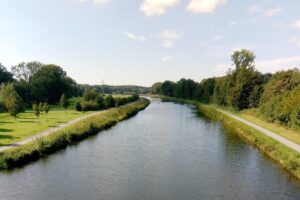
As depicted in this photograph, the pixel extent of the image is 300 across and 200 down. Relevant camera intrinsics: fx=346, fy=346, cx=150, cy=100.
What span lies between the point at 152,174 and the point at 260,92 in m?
54.9

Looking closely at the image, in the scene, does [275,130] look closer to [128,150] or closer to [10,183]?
[128,150]

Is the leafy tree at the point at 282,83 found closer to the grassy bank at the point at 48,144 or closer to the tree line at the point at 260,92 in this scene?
the tree line at the point at 260,92

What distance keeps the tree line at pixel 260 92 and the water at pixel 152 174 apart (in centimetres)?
957

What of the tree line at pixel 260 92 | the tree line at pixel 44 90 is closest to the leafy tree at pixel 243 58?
the tree line at pixel 260 92

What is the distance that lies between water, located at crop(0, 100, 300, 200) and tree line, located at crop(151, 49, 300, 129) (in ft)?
31.4

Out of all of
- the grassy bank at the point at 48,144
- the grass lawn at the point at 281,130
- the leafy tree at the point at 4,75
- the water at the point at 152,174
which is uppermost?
the leafy tree at the point at 4,75

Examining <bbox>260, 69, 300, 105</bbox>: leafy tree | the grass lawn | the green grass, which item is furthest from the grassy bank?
<bbox>260, 69, 300, 105</bbox>: leafy tree

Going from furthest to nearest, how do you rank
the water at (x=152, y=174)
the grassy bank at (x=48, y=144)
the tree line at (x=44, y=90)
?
1. the tree line at (x=44, y=90)
2. the grassy bank at (x=48, y=144)
3. the water at (x=152, y=174)

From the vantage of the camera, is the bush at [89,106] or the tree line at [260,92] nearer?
the tree line at [260,92]

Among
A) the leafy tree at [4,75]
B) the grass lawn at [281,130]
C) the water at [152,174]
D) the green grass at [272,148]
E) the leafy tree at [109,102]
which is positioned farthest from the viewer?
the leafy tree at [4,75]

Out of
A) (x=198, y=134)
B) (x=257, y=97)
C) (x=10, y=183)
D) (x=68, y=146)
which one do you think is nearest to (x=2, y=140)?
(x=68, y=146)

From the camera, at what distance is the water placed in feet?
87.8

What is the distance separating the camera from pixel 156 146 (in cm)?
4538

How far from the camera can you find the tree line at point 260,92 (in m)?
51.0
